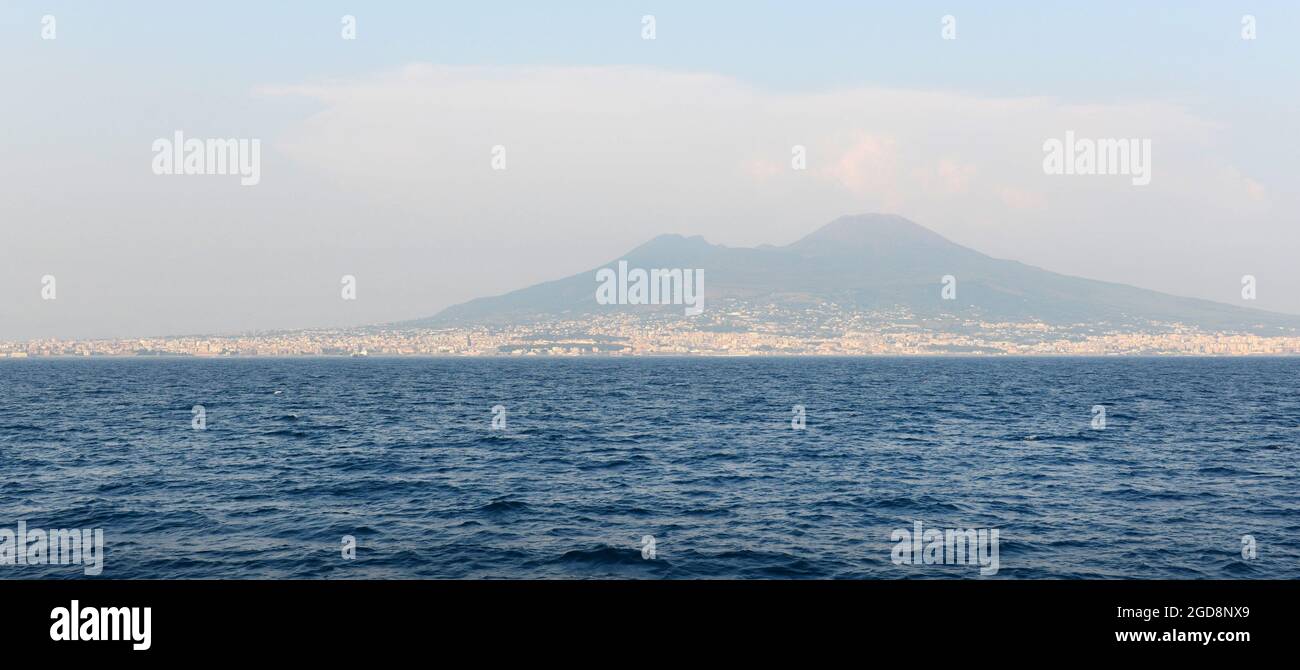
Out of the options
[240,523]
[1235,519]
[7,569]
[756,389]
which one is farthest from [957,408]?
[7,569]

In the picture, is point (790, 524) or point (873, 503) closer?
point (790, 524)
